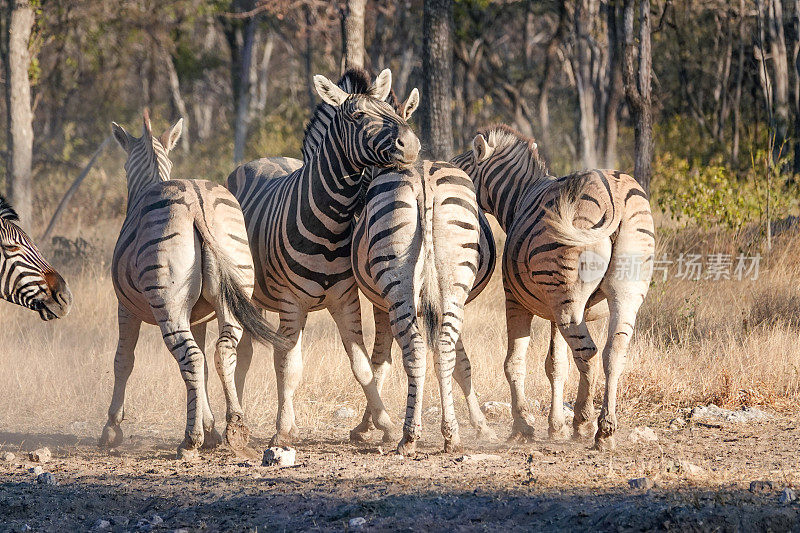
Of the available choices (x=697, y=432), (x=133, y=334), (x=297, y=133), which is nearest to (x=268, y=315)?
(x=133, y=334)

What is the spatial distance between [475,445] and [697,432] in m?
1.58

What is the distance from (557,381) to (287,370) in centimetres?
183

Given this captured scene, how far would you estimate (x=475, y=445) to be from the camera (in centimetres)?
562

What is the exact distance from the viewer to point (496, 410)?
21.8 ft

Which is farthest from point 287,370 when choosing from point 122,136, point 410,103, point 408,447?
point 122,136

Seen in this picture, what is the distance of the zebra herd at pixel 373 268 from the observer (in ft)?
16.5

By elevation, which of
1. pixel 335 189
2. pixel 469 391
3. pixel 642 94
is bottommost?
pixel 469 391

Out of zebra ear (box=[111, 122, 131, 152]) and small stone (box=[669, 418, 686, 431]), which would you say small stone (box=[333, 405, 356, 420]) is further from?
zebra ear (box=[111, 122, 131, 152])

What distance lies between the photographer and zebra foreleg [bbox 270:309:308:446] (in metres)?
5.64

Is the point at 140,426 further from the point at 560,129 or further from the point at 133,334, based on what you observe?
the point at 560,129

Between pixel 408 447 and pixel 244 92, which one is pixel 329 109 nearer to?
pixel 408 447

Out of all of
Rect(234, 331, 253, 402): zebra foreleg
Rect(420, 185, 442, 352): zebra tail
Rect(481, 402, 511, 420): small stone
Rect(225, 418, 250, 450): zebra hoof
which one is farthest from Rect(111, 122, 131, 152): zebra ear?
Rect(481, 402, 511, 420): small stone

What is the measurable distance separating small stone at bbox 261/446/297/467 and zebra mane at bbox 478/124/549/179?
106 inches

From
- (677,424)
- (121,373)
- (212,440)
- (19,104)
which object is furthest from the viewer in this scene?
(19,104)
